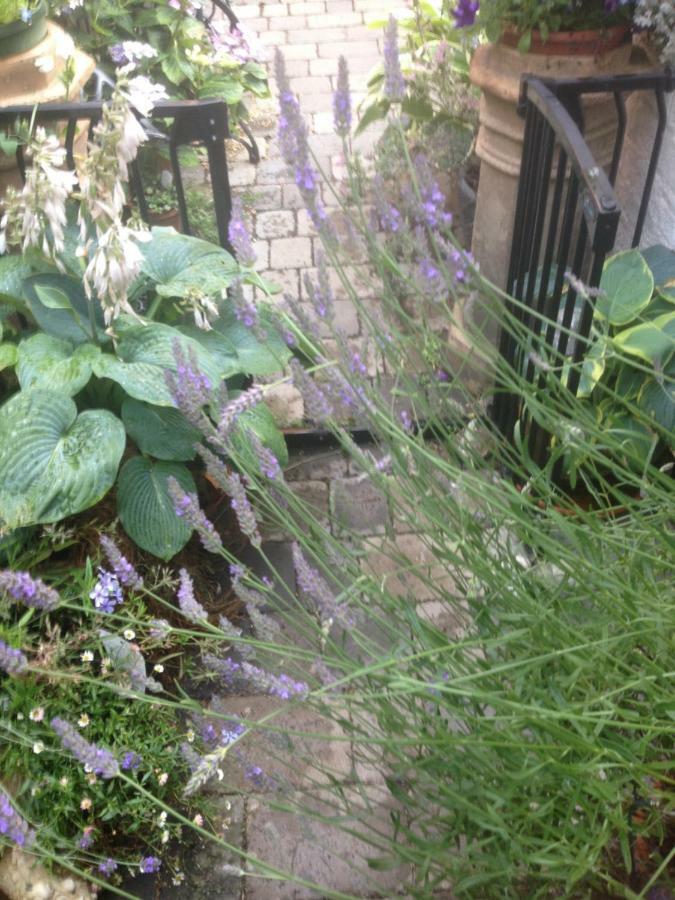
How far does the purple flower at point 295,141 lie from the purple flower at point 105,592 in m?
0.95

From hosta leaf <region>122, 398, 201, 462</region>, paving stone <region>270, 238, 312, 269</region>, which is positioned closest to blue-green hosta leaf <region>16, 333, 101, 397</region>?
hosta leaf <region>122, 398, 201, 462</region>

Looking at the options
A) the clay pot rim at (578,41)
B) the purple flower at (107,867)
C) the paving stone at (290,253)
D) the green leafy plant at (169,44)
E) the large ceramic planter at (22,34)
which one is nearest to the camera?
the purple flower at (107,867)

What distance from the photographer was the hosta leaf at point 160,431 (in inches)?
88.4

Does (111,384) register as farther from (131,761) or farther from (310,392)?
(310,392)

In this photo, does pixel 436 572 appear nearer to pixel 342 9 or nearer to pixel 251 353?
pixel 251 353

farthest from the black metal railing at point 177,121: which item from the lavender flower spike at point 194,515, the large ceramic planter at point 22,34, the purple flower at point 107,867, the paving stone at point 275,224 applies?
the purple flower at point 107,867

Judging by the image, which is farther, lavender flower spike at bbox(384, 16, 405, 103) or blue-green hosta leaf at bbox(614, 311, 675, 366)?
blue-green hosta leaf at bbox(614, 311, 675, 366)

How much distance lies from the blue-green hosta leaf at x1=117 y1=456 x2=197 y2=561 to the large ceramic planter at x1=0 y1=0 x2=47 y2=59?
4.94ft

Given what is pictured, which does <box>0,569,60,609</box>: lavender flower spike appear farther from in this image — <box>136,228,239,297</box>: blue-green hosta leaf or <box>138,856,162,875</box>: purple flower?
<box>136,228,239,297</box>: blue-green hosta leaf

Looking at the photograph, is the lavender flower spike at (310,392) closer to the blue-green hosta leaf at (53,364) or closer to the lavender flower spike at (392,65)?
the lavender flower spike at (392,65)

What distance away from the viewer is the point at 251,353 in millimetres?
2486

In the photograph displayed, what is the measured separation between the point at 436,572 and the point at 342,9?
5211mm

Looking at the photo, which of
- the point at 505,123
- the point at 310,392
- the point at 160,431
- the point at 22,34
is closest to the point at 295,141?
the point at 310,392

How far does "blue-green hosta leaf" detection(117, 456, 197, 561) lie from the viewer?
2160mm
